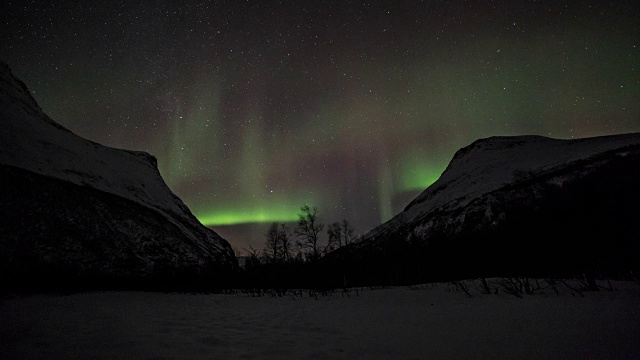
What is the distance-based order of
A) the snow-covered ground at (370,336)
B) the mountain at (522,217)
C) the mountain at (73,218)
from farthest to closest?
1. the mountain at (73,218)
2. the mountain at (522,217)
3. the snow-covered ground at (370,336)

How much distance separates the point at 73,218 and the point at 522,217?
77.5 ft

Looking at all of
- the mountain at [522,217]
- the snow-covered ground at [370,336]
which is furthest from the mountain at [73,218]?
the mountain at [522,217]

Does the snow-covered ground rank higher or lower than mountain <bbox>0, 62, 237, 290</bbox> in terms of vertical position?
lower

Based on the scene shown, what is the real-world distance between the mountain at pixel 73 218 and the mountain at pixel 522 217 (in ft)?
43.4

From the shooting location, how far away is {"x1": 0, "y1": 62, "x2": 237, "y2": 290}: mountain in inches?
457

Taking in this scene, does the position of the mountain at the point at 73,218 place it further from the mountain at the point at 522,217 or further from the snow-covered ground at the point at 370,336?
the mountain at the point at 522,217

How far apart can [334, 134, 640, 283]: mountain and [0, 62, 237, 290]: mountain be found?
43.4ft

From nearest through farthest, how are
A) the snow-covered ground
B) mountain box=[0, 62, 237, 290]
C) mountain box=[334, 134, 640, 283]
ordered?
the snow-covered ground < mountain box=[334, 134, 640, 283] < mountain box=[0, 62, 237, 290]

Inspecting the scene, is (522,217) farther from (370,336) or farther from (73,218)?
(73,218)

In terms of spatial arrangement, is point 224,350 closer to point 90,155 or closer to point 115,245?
point 115,245

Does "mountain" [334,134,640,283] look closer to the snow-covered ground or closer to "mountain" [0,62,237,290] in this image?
the snow-covered ground

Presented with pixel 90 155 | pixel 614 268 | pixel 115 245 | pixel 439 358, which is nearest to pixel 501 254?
pixel 614 268

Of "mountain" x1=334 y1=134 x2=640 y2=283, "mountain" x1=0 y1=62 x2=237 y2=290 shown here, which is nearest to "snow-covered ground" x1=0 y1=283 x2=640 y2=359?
"mountain" x1=334 y1=134 x2=640 y2=283

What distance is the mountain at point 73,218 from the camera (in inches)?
457
